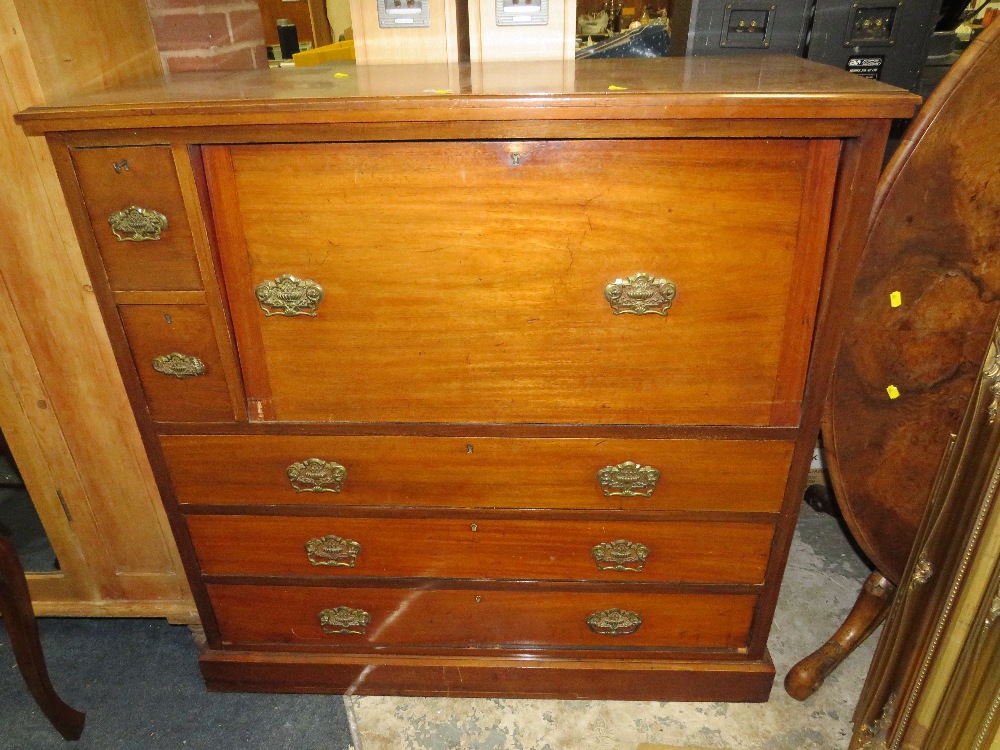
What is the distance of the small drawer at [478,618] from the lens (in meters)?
1.55

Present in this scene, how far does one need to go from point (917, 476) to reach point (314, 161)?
56.8 inches

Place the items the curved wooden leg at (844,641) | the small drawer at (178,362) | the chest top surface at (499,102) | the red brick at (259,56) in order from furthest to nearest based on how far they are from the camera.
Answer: the red brick at (259,56) → the curved wooden leg at (844,641) → the small drawer at (178,362) → the chest top surface at (499,102)

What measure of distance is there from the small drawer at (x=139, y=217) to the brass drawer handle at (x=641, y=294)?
0.76 meters

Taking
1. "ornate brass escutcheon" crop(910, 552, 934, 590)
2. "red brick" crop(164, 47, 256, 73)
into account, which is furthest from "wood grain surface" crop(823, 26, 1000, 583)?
"red brick" crop(164, 47, 256, 73)

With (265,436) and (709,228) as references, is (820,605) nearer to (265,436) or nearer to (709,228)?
(709,228)

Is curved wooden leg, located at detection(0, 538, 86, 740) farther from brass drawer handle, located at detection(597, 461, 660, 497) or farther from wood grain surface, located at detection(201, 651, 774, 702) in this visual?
brass drawer handle, located at detection(597, 461, 660, 497)

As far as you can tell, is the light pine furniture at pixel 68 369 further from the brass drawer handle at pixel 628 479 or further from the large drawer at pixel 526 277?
the brass drawer handle at pixel 628 479

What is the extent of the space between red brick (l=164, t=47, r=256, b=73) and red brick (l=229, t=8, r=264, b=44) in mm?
42

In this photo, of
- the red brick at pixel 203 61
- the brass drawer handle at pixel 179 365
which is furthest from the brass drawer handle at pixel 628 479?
the red brick at pixel 203 61

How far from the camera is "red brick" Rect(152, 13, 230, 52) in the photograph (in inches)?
60.6

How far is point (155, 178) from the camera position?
43.8 inches

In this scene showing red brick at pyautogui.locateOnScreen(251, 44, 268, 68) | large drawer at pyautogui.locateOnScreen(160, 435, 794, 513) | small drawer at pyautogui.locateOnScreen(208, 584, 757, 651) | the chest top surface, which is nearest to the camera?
the chest top surface

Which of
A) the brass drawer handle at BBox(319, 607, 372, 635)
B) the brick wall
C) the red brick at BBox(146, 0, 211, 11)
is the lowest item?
the brass drawer handle at BBox(319, 607, 372, 635)

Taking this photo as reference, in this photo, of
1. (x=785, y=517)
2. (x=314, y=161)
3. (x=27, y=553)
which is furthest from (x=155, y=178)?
(x=785, y=517)
